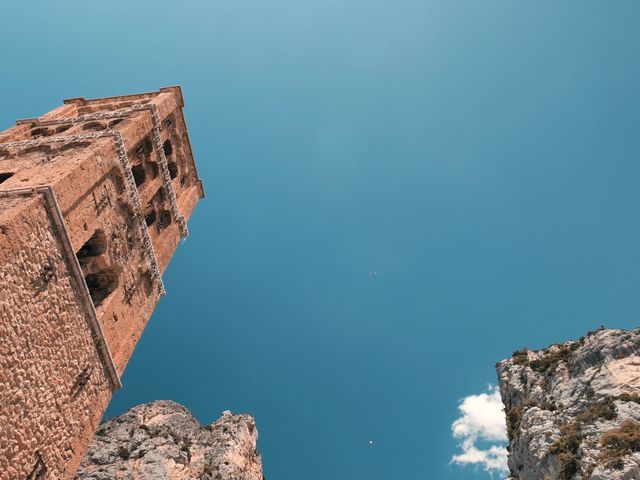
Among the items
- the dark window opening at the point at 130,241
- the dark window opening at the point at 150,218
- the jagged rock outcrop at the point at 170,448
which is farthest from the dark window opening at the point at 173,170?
the jagged rock outcrop at the point at 170,448

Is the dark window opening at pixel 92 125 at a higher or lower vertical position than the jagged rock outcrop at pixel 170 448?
higher

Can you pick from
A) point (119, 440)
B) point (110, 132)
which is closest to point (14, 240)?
point (110, 132)

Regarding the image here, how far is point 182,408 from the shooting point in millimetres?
45344

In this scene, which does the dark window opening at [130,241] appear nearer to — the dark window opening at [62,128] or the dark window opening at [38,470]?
the dark window opening at [62,128]

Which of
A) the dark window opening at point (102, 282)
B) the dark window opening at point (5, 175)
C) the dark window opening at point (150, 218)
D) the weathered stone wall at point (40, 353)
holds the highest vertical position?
the dark window opening at point (150, 218)

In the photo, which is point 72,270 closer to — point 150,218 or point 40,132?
point 150,218

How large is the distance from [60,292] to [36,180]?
144 inches

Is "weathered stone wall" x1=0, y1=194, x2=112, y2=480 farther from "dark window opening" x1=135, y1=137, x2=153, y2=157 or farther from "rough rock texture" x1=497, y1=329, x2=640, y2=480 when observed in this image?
"rough rock texture" x1=497, y1=329, x2=640, y2=480

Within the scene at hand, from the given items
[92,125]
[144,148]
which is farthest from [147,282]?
[92,125]

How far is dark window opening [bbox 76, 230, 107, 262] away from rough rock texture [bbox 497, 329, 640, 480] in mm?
28438

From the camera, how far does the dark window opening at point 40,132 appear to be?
2486 centimetres

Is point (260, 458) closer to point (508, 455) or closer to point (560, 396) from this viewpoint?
point (508, 455)

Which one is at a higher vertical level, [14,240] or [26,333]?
[14,240]

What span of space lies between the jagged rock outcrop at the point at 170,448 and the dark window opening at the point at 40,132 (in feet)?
71.9
